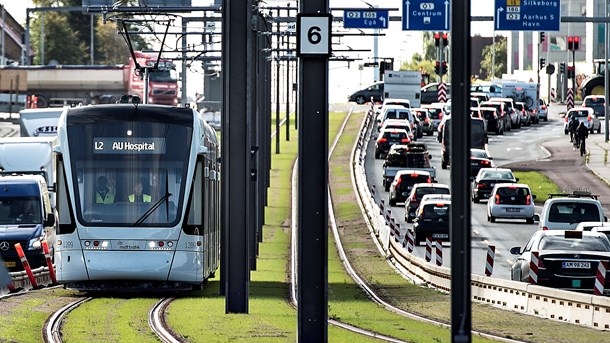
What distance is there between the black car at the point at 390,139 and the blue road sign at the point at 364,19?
72.1 feet

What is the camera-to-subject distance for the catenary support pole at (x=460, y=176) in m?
14.7

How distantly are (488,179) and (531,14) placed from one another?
8.04m

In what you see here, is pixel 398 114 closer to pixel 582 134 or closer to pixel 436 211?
pixel 582 134

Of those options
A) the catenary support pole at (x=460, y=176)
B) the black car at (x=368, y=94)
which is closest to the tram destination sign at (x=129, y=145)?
the catenary support pole at (x=460, y=176)

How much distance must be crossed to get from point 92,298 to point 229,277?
160 inches

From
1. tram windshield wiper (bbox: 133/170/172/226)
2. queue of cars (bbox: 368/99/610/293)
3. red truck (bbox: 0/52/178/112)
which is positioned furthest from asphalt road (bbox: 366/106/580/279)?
red truck (bbox: 0/52/178/112)

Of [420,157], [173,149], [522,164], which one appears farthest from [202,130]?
[522,164]

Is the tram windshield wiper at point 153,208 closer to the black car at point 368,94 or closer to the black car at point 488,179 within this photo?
the black car at point 488,179

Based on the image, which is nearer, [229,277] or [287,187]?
[229,277]

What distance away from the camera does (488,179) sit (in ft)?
204

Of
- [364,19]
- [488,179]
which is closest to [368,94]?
[488,179]

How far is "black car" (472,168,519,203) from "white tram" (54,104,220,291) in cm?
3481

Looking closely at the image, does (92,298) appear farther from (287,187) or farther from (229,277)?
(287,187)

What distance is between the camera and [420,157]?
71.1 metres
